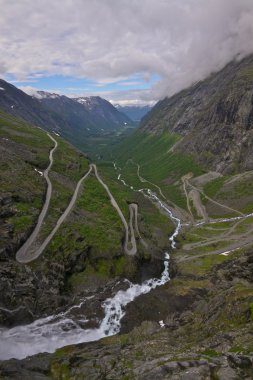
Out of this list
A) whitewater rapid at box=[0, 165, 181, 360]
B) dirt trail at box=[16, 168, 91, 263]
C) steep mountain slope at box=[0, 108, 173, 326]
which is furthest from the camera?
dirt trail at box=[16, 168, 91, 263]

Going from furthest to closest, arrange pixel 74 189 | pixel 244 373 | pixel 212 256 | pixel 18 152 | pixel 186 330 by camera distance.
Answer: pixel 18 152 → pixel 74 189 → pixel 212 256 → pixel 186 330 → pixel 244 373

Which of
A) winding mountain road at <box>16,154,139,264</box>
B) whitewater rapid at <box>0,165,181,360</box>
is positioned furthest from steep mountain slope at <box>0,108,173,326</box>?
whitewater rapid at <box>0,165,181,360</box>

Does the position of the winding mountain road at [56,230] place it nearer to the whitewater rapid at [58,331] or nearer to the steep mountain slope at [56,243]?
the steep mountain slope at [56,243]

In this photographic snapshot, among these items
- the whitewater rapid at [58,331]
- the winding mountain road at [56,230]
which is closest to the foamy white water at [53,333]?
the whitewater rapid at [58,331]

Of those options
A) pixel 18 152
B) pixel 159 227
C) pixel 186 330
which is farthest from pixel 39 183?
pixel 186 330

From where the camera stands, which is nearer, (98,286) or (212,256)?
(98,286)

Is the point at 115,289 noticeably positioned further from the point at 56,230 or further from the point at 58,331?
the point at 56,230

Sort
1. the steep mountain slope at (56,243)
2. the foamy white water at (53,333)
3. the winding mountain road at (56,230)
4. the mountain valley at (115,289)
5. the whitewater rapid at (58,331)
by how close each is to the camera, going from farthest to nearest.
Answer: the winding mountain road at (56,230), the steep mountain slope at (56,243), the whitewater rapid at (58,331), the foamy white water at (53,333), the mountain valley at (115,289)

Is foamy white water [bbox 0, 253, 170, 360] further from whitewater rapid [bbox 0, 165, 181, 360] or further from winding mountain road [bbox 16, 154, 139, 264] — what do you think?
winding mountain road [bbox 16, 154, 139, 264]

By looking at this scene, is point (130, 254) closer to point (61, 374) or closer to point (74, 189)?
point (74, 189)

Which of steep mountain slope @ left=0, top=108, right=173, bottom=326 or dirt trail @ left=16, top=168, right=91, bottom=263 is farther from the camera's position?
dirt trail @ left=16, top=168, right=91, bottom=263

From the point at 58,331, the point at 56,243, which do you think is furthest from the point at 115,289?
the point at 58,331
